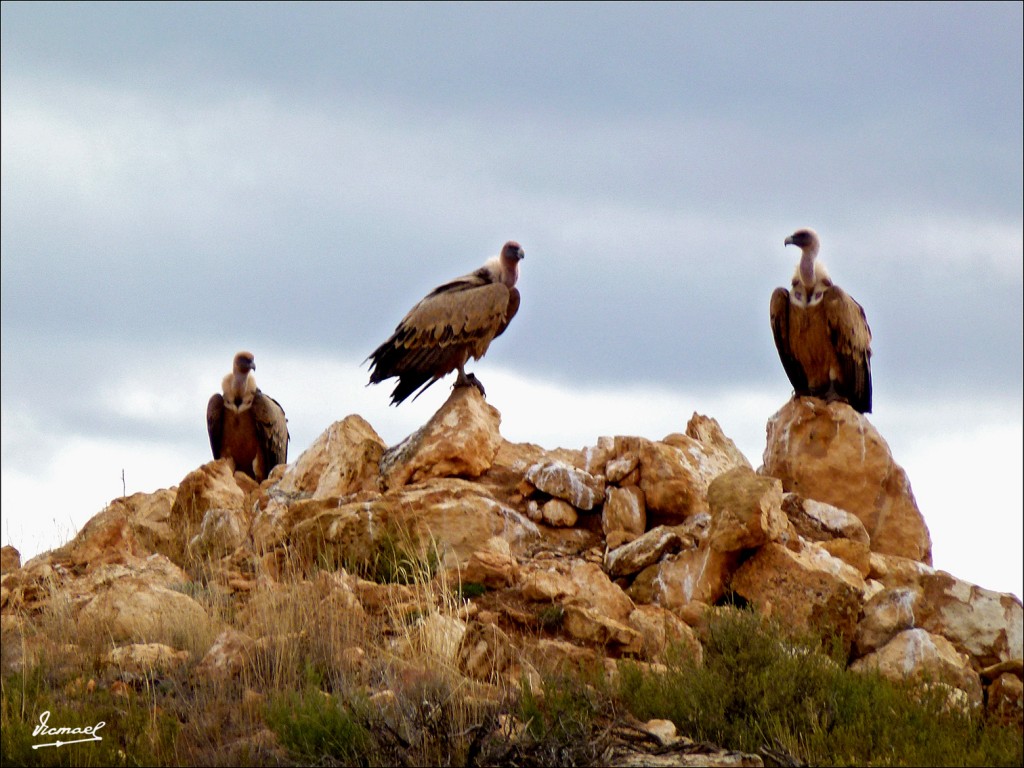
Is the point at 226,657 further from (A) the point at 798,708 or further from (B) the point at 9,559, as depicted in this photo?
(B) the point at 9,559

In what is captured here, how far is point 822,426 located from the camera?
1456cm

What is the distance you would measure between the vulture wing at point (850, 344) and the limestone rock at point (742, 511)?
4325 mm

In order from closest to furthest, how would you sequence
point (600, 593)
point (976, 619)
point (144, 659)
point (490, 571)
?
point (144, 659)
point (600, 593)
point (490, 571)
point (976, 619)

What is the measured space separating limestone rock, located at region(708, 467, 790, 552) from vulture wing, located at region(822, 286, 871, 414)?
4.32 m

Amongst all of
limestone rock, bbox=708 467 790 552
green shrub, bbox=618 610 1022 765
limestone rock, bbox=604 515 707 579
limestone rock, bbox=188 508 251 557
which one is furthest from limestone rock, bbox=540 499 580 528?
green shrub, bbox=618 610 1022 765

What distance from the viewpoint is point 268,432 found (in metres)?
20.1

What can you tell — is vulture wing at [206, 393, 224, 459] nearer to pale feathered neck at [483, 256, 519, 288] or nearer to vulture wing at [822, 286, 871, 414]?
pale feathered neck at [483, 256, 519, 288]

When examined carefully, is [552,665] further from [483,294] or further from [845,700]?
[483,294]

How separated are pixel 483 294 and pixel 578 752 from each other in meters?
7.86

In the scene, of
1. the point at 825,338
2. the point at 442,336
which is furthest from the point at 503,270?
the point at 825,338

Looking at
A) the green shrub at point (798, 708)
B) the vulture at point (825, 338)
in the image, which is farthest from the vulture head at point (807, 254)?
the green shrub at point (798, 708)

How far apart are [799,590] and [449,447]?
4.10 m

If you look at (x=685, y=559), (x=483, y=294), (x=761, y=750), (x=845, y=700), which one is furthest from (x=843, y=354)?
(x=761, y=750)

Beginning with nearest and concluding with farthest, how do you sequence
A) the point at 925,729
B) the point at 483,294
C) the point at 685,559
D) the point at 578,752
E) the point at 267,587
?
the point at 578,752, the point at 925,729, the point at 267,587, the point at 685,559, the point at 483,294
